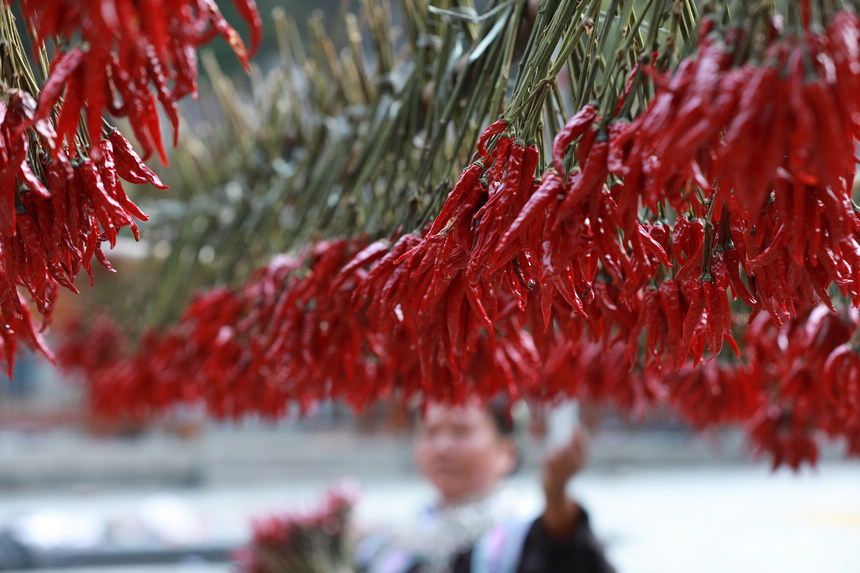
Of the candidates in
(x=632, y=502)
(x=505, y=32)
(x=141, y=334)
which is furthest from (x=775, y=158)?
(x=632, y=502)

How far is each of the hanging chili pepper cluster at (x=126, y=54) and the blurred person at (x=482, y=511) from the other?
1.44m

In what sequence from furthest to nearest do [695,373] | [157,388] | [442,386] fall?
1. [157,388]
2. [695,373]
3. [442,386]

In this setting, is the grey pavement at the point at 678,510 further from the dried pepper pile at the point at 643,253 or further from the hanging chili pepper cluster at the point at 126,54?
the hanging chili pepper cluster at the point at 126,54

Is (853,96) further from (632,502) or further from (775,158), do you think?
(632,502)

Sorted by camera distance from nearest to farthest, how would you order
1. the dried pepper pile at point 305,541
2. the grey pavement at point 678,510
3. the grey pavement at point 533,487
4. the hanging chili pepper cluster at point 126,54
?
the hanging chili pepper cluster at point 126,54 < the dried pepper pile at point 305,541 < the grey pavement at point 678,510 < the grey pavement at point 533,487

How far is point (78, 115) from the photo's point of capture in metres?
0.47

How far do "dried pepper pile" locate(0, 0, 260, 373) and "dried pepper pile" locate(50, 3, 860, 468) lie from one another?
19 cm

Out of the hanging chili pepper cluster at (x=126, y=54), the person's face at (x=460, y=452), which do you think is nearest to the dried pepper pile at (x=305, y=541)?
the person's face at (x=460, y=452)

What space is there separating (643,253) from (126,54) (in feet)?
1.11

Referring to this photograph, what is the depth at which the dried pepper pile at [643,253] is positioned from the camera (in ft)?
1.28

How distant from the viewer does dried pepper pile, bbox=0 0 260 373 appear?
1.32 ft

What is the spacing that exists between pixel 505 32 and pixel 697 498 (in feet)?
22.9

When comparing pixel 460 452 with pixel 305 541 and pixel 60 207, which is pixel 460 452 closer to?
pixel 305 541

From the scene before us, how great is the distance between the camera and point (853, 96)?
377mm
